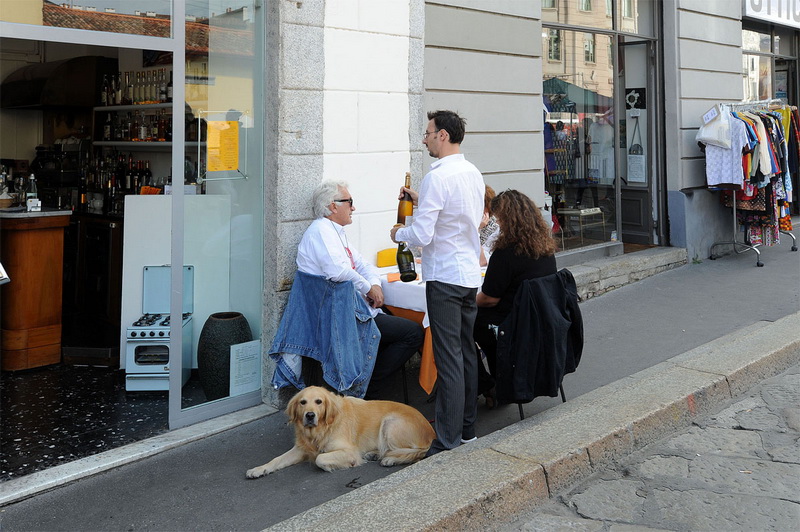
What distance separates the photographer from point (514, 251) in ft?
15.8

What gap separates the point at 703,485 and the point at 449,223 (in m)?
1.83

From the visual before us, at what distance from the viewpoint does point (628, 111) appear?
10.1 m

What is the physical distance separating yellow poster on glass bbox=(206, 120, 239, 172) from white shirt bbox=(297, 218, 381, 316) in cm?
72

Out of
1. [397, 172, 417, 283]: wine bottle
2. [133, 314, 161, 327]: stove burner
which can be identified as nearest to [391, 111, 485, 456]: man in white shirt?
[397, 172, 417, 283]: wine bottle

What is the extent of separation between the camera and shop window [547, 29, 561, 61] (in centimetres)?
843

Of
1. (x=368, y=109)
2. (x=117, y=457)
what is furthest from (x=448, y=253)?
(x=117, y=457)

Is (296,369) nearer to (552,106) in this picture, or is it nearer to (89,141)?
(552,106)

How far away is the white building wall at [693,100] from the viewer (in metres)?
9.85

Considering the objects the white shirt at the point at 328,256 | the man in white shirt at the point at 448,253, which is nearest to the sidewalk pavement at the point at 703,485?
the man in white shirt at the point at 448,253

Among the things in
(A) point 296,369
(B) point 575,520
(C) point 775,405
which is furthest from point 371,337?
(C) point 775,405

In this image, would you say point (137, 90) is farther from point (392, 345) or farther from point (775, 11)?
point (775, 11)

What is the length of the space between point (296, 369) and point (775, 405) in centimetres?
306

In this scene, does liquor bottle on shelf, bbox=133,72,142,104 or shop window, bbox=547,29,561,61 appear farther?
shop window, bbox=547,29,561,61

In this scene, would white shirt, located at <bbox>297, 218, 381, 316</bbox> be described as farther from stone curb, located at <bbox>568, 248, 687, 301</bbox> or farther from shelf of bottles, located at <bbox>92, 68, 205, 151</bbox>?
stone curb, located at <bbox>568, 248, 687, 301</bbox>
